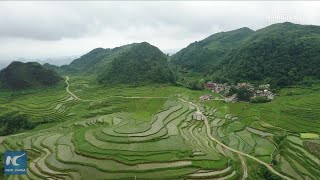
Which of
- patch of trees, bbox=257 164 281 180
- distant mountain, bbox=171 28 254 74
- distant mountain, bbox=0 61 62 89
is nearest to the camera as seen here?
patch of trees, bbox=257 164 281 180

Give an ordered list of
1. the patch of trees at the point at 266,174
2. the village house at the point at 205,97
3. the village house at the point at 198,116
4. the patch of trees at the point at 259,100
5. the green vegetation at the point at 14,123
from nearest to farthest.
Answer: the patch of trees at the point at 266,174, the village house at the point at 198,116, the green vegetation at the point at 14,123, the patch of trees at the point at 259,100, the village house at the point at 205,97

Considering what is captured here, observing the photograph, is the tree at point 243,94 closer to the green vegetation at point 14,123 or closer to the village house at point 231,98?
the village house at point 231,98

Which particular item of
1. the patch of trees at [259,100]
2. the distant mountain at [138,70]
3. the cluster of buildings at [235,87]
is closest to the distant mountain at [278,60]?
the cluster of buildings at [235,87]

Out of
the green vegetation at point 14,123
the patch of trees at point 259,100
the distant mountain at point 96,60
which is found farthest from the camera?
the distant mountain at point 96,60

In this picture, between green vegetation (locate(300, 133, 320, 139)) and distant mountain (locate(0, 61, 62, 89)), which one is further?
distant mountain (locate(0, 61, 62, 89))

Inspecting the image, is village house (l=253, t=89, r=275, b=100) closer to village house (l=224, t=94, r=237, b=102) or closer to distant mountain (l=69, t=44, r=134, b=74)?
village house (l=224, t=94, r=237, b=102)

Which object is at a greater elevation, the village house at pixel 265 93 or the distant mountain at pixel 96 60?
the distant mountain at pixel 96 60

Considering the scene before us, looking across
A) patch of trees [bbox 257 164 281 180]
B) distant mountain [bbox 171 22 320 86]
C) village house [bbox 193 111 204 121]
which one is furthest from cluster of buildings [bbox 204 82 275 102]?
patch of trees [bbox 257 164 281 180]
